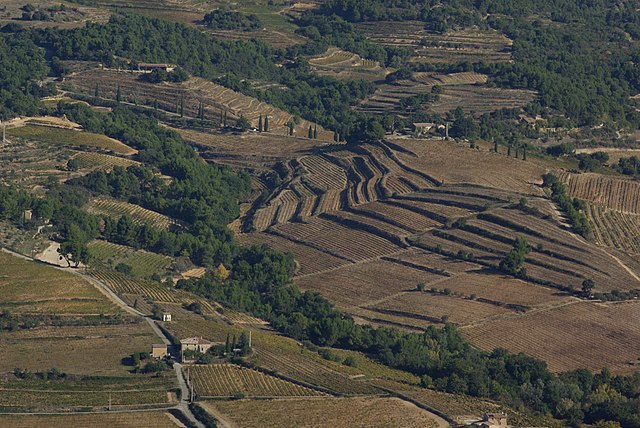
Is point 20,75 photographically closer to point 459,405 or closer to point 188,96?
point 188,96

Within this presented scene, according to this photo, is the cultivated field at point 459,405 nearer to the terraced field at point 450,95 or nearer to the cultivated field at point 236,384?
the cultivated field at point 236,384

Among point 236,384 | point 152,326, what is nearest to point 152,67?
point 152,326

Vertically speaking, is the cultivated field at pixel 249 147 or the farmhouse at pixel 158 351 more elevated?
the farmhouse at pixel 158 351

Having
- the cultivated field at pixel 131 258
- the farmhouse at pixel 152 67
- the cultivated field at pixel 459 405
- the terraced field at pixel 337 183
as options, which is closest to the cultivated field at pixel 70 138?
the terraced field at pixel 337 183

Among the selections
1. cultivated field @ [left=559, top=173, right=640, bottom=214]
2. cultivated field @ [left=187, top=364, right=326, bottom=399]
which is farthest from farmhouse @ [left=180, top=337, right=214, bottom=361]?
cultivated field @ [left=559, top=173, right=640, bottom=214]

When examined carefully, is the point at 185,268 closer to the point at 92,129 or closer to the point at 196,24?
the point at 92,129

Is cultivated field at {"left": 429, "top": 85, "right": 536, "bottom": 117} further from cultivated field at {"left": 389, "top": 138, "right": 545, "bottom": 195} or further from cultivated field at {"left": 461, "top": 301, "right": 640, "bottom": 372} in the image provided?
cultivated field at {"left": 461, "top": 301, "right": 640, "bottom": 372}
